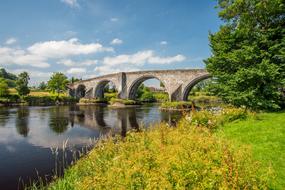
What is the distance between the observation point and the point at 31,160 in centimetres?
1149

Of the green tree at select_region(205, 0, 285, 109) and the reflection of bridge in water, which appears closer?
the green tree at select_region(205, 0, 285, 109)

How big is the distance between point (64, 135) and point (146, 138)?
11285mm

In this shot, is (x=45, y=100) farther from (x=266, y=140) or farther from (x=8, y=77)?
(x=8, y=77)

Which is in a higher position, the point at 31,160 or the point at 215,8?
the point at 215,8

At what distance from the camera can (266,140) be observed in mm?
8695

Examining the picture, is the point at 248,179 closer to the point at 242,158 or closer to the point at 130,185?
the point at 242,158

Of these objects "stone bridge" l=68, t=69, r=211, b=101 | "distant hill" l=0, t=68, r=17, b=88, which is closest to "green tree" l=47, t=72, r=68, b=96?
"stone bridge" l=68, t=69, r=211, b=101

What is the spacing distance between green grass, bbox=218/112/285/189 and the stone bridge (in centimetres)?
3267

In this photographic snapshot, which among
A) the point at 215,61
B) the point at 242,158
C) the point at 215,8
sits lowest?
the point at 242,158

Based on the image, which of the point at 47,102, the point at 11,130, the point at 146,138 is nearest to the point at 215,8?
the point at 146,138

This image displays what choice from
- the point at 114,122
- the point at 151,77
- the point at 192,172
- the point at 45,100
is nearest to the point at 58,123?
the point at 114,122

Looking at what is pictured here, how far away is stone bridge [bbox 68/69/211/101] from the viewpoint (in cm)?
4562

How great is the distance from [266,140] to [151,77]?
47543 mm

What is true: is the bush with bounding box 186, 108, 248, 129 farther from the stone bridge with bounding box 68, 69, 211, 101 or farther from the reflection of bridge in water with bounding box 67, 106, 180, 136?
the stone bridge with bounding box 68, 69, 211, 101
